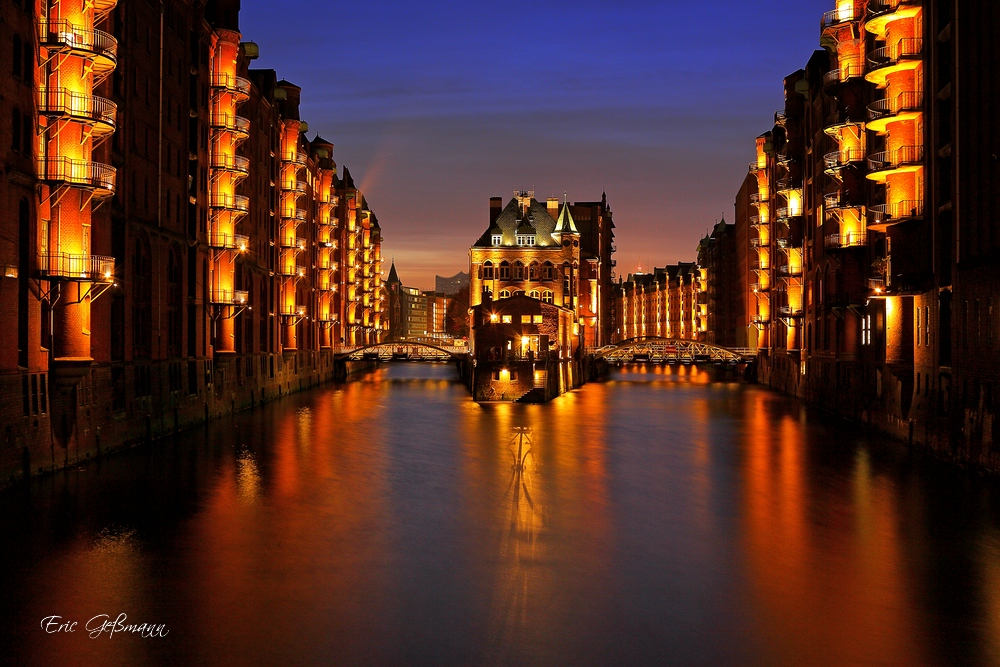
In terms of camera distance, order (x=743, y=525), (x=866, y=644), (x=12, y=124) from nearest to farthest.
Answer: (x=866, y=644)
(x=743, y=525)
(x=12, y=124)

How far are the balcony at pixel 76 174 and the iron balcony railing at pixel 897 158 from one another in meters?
Result: 30.9

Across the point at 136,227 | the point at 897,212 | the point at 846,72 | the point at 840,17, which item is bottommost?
the point at 136,227

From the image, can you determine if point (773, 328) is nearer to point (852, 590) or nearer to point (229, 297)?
point (229, 297)

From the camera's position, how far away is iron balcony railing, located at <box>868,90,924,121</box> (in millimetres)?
41969

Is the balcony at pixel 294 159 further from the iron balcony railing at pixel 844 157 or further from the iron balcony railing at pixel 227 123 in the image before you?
the iron balcony railing at pixel 844 157

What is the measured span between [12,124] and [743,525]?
26.0 m

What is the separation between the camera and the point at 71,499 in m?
31.1

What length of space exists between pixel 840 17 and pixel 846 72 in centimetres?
441

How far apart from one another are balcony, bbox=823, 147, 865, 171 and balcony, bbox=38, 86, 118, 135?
118 ft

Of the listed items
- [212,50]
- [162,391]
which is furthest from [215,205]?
[162,391]

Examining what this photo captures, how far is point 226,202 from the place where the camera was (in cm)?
5938

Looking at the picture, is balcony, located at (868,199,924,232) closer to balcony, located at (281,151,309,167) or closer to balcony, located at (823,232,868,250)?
balcony, located at (823,232,868,250)

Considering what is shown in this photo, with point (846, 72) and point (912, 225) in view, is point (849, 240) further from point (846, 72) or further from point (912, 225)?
point (912, 225)

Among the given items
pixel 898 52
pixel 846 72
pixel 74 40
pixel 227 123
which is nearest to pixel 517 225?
pixel 227 123
